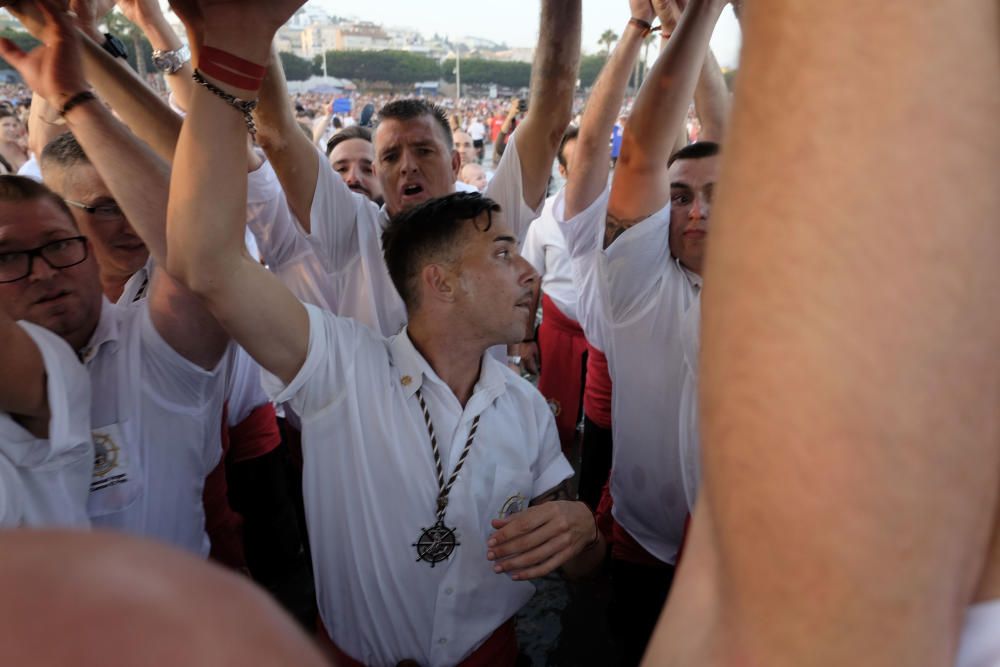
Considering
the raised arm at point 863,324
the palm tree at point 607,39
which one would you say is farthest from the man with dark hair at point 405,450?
the palm tree at point 607,39

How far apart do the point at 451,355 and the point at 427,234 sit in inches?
18.8

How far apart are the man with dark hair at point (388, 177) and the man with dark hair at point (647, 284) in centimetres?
20

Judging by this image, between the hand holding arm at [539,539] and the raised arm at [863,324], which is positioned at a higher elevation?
the raised arm at [863,324]

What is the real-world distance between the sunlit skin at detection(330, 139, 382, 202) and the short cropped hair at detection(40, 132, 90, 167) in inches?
65.5

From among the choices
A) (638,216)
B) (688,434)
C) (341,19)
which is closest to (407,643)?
(688,434)

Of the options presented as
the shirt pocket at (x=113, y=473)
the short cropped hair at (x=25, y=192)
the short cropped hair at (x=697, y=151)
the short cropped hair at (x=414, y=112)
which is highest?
the short cropped hair at (x=414, y=112)

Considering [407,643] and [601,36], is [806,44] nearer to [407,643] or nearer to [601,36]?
[407,643]

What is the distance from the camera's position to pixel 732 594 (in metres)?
0.29

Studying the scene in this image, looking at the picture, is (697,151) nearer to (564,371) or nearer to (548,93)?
(548,93)

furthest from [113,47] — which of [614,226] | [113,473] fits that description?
[614,226]

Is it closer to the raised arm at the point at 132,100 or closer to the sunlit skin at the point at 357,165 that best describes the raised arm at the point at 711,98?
the sunlit skin at the point at 357,165

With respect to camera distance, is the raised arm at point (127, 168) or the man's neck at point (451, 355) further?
the man's neck at point (451, 355)

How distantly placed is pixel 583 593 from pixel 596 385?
101 centimetres

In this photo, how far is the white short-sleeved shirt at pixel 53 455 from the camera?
3.87 feet
